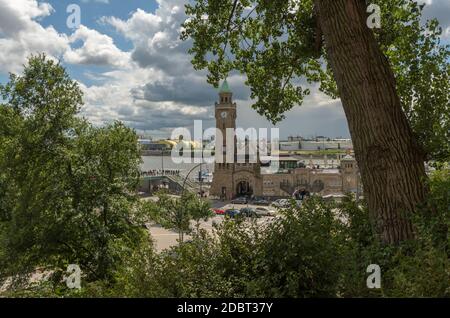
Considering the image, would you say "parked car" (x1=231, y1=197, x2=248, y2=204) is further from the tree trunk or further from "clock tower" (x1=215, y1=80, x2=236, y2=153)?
the tree trunk

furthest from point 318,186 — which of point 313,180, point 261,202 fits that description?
point 261,202

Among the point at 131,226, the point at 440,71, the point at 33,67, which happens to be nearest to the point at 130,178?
the point at 131,226

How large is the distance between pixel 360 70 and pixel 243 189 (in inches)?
2811

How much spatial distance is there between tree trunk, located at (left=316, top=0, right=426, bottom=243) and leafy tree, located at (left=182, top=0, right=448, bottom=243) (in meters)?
0.02

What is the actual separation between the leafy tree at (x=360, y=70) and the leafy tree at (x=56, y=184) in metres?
5.06

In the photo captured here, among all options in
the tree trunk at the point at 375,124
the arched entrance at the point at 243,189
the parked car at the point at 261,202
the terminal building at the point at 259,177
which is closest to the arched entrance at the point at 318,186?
the terminal building at the point at 259,177

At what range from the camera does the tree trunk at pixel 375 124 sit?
22.3 feet

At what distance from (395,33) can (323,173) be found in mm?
63136

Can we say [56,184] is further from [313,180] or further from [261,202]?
[313,180]

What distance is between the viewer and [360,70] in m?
7.09

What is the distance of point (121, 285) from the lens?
6016 millimetres

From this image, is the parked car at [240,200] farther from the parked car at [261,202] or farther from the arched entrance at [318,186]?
the arched entrance at [318,186]

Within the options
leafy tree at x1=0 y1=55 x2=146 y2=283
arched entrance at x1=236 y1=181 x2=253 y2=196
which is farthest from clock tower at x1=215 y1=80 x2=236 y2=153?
leafy tree at x1=0 y1=55 x2=146 y2=283

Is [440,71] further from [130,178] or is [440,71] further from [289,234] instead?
[130,178]
